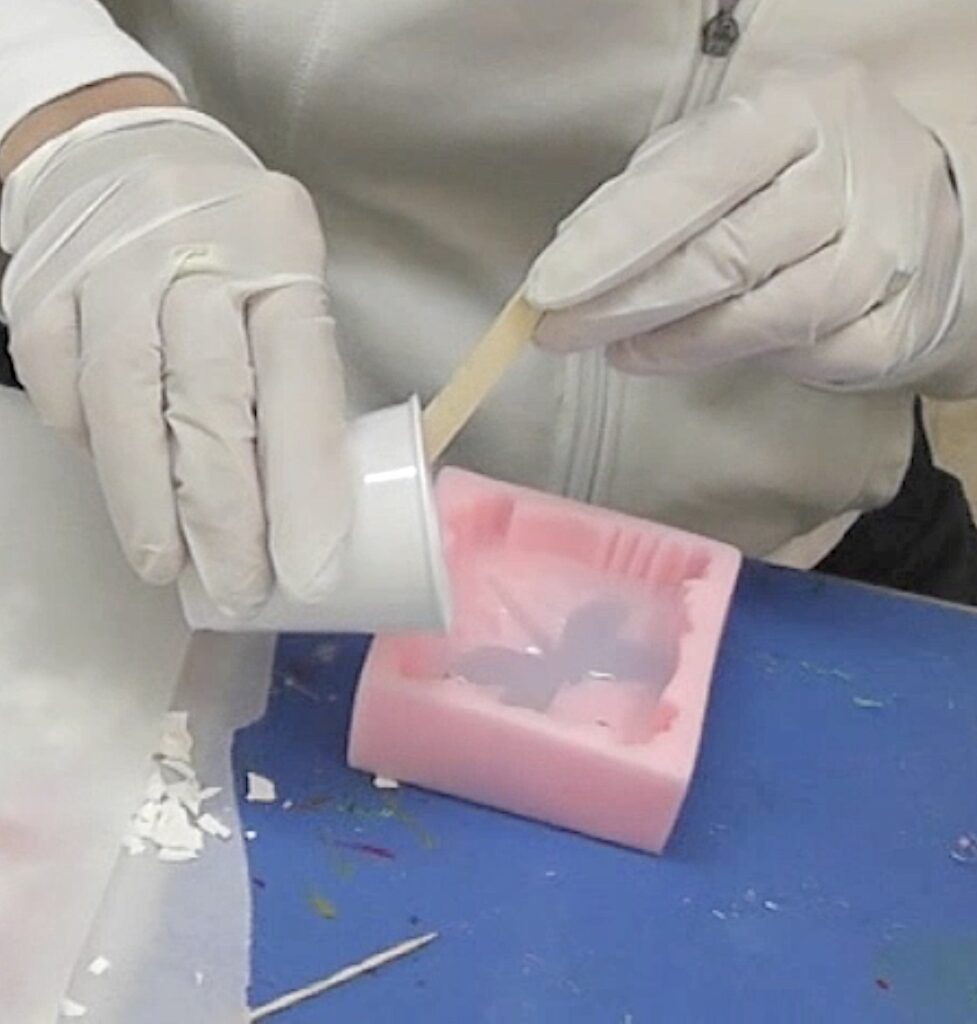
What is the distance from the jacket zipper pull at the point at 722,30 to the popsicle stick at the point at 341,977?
1.14 ft

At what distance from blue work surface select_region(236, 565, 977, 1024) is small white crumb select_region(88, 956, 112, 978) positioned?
1.8 inches

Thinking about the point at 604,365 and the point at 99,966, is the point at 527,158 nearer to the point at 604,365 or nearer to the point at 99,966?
the point at 604,365

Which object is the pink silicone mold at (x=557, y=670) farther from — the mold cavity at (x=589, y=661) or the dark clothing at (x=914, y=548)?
the dark clothing at (x=914, y=548)

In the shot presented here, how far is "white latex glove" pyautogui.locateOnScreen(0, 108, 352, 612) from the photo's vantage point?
0.69 m

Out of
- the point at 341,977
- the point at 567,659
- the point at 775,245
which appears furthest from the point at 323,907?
the point at 775,245

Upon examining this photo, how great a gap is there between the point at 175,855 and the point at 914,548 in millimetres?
466

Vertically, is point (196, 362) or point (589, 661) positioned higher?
point (196, 362)

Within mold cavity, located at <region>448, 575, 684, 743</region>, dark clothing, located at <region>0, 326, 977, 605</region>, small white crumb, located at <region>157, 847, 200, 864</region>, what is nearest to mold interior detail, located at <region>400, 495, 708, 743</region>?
mold cavity, located at <region>448, 575, 684, 743</region>

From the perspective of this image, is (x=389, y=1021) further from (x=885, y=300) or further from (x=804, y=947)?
(x=885, y=300)

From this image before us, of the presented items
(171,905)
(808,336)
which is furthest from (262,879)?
(808,336)

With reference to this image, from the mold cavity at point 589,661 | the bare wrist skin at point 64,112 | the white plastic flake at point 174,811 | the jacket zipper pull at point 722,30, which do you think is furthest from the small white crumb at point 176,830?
the jacket zipper pull at point 722,30

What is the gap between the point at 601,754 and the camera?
0.73m

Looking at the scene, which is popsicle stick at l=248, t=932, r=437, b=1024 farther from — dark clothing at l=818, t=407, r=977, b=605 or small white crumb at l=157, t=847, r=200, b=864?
dark clothing at l=818, t=407, r=977, b=605

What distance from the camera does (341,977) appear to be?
691 mm
